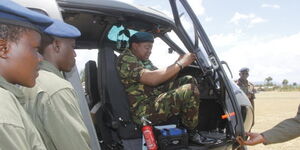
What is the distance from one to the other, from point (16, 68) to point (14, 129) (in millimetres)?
331

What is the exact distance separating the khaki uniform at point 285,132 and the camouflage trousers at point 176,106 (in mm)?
809

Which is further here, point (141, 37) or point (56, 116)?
point (141, 37)

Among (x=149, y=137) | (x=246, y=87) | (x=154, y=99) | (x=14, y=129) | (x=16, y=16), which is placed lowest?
(x=149, y=137)

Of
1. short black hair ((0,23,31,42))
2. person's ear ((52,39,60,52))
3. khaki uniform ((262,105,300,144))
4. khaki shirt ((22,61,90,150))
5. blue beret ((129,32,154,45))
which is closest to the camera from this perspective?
short black hair ((0,23,31,42))

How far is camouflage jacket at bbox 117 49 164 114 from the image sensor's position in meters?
3.57

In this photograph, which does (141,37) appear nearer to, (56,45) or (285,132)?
(285,132)

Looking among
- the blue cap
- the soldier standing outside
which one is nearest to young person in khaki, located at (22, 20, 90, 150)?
the blue cap

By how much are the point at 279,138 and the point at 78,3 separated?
6.34 feet

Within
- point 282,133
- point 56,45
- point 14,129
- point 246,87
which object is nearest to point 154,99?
point 282,133

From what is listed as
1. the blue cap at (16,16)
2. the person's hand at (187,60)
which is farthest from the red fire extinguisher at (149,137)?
the blue cap at (16,16)

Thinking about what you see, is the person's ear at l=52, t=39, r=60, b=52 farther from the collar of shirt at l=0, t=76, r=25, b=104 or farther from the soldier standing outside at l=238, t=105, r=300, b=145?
the soldier standing outside at l=238, t=105, r=300, b=145

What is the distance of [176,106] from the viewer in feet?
11.6

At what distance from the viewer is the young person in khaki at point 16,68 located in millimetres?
938

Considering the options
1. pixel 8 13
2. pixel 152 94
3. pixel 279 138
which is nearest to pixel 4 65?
pixel 8 13
